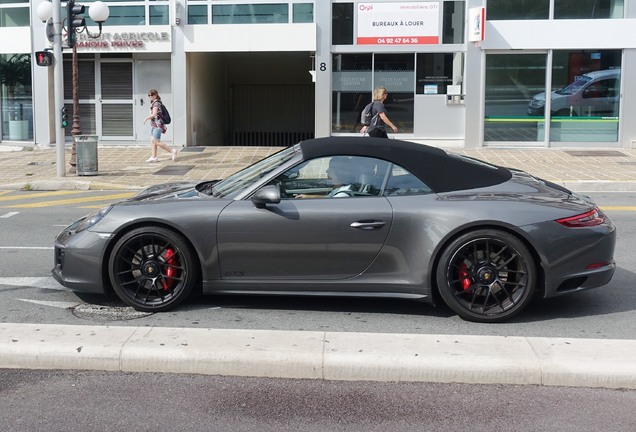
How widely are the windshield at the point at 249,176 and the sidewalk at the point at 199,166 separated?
922 centimetres

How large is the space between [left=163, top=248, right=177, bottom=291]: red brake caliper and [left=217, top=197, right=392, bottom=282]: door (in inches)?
15.1

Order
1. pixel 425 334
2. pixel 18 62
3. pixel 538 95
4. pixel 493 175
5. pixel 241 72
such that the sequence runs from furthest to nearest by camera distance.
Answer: pixel 241 72 < pixel 18 62 < pixel 538 95 < pixel 493 175 < pixel 425 334

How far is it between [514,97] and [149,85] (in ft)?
31.5

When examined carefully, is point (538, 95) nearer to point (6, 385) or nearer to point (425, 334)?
point (425, 334)

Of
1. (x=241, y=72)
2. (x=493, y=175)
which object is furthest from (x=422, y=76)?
(x=493, y=175)

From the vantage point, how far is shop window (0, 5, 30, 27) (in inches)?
859

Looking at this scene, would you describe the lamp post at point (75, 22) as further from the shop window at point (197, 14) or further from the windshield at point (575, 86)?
the windshield at point (575, 86)

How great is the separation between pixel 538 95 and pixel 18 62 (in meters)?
13.9

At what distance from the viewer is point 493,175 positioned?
641 centimetres

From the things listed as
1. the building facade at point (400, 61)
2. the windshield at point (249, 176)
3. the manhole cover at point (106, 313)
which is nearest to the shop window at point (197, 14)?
the building facade at point (400, 61)

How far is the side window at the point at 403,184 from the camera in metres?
6.07

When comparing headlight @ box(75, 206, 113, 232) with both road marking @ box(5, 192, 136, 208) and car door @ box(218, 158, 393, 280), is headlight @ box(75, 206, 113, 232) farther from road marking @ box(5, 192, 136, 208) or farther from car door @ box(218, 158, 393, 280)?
road marking @ box(5, 192, 136, 208)

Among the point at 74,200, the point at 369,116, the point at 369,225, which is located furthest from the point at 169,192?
the point at 369,116

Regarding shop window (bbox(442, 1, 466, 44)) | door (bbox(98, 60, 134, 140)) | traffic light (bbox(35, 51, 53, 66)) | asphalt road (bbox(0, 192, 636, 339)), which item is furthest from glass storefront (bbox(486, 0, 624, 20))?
asphalt road (bbox(0, 192, 636, 339))
